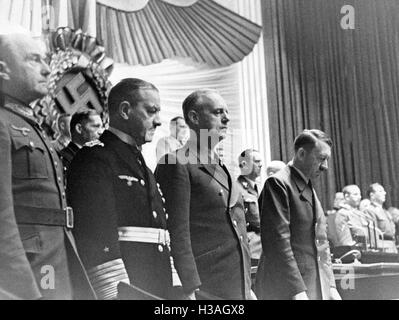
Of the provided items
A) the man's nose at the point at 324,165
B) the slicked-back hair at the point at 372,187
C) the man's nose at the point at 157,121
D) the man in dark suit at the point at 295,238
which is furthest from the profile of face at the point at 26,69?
the slicked-back hair at the point at 372,187

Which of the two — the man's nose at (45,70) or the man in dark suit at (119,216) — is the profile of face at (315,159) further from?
the man's nose at (45,70)

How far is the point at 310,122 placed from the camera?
5.18 m

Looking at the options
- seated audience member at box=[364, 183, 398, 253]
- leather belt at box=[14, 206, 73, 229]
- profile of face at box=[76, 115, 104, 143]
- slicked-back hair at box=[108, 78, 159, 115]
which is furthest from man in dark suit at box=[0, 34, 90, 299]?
seated audience member at box=[364, 183, 398, 253]

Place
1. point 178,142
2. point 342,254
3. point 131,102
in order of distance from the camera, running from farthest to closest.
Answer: point 342,254, point 178,142, point 131,102

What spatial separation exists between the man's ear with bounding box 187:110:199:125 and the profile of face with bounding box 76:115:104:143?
61 centimetres

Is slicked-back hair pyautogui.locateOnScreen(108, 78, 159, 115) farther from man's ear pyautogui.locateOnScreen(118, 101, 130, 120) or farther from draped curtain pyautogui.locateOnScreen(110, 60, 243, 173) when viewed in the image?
draped curtain pyautogui.locateOnScreen(110, 60, 243, 173)

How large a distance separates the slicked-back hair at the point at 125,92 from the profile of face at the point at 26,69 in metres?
0.42

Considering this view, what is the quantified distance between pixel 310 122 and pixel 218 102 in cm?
85

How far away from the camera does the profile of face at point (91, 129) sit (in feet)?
13.8

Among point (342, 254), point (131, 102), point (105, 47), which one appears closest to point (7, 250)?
point (131, 102)

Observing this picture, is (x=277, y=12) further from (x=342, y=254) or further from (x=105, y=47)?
(x=342, y=254)

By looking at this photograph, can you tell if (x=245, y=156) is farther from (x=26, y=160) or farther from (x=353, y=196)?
(x=26, y=160)

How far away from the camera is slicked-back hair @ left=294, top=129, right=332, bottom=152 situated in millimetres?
5000
